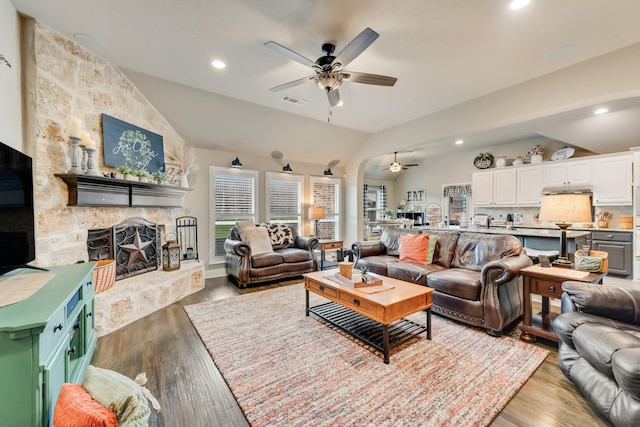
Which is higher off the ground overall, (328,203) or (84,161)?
(84,161)

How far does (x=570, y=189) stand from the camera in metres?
5.20

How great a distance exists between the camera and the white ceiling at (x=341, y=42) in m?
2.18

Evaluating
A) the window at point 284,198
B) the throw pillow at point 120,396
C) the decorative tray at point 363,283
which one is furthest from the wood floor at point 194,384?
the window at point 284,198

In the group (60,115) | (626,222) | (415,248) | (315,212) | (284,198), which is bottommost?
(415,248)

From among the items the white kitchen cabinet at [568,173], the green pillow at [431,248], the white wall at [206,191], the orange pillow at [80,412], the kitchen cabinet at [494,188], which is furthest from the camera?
the kitchen cabinet at [494,188]

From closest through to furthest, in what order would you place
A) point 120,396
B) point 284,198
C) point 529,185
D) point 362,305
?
point 120,396 → point 362,305 → point 529,185 → point 284,198

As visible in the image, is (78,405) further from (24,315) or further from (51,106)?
(51,106)

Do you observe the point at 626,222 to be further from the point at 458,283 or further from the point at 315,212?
the point at 315,212

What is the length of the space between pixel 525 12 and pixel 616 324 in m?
2.49

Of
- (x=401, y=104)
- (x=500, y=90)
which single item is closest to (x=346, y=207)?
(x=401, y=104)

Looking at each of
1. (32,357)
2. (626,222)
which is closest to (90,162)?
(32,357)

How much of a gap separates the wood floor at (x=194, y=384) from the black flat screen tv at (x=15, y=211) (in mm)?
1030

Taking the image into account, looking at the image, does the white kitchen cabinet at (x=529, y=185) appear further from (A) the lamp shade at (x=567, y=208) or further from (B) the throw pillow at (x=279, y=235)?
(B) the throw pillow at (x=279, y=235)

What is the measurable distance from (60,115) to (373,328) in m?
3.92
